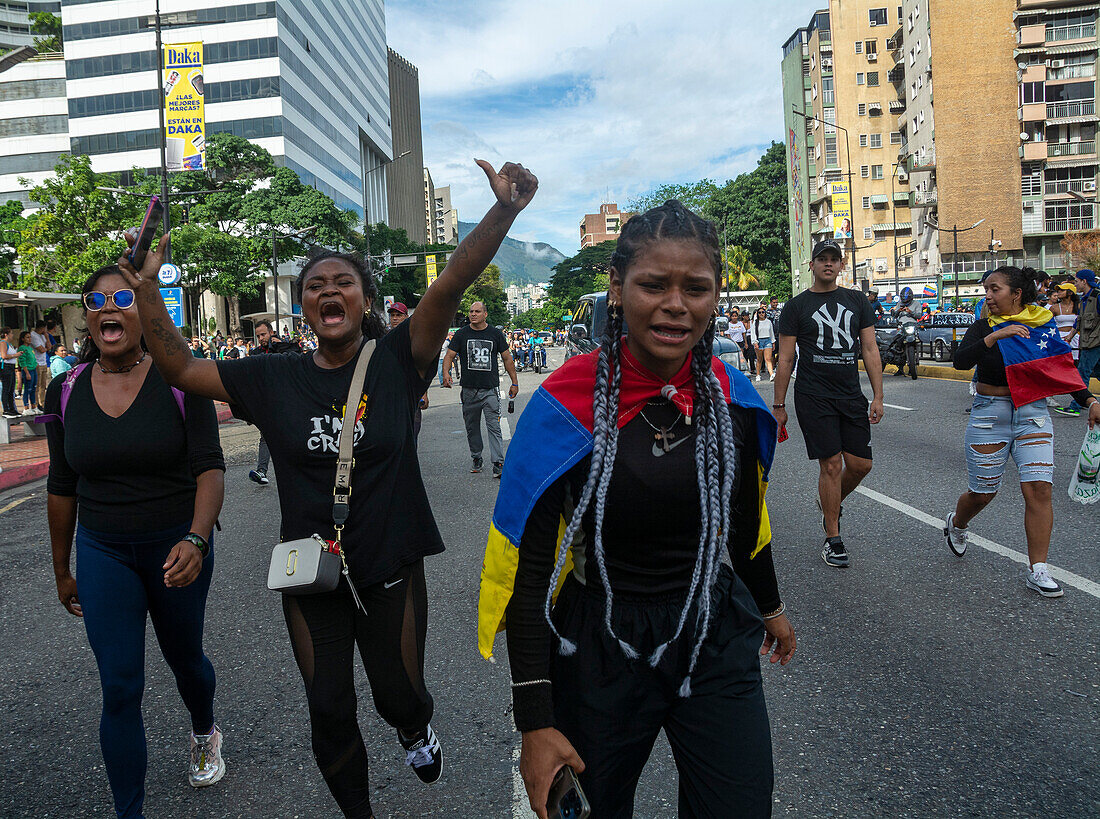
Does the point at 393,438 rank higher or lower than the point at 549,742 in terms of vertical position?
higher

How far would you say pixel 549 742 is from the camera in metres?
1.83

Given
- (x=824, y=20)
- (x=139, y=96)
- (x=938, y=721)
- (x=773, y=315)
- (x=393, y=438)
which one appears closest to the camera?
(x=393, y=438)

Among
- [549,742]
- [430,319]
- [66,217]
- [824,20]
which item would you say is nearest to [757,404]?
[549,742]

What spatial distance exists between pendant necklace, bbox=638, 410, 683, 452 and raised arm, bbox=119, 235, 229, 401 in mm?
1465

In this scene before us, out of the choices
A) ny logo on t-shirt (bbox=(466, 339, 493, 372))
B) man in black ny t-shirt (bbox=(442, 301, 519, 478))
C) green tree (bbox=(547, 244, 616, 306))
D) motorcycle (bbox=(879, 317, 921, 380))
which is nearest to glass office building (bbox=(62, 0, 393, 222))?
motorcycle (bbox=(879, 317, 921, 380))

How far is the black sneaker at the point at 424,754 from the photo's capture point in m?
2.89

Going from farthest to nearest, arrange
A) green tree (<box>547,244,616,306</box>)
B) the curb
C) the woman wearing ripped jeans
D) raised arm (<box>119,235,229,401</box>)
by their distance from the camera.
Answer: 1. green tree (<box>547,244,616,306</box>)
2. the curb
3. the woman wearing ripped jeans
4. raised arm (<box>119,235,229,401</box>)

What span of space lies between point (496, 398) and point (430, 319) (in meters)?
7.16

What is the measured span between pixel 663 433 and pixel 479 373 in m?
7.77

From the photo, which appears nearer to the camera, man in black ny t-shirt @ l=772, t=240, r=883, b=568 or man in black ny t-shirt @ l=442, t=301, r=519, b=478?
man in black ny t-shirt @ l=772, t=240, r=883, b=568

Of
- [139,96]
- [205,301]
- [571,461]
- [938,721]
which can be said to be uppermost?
Answer: [139,96]

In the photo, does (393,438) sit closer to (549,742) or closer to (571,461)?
(571,461)

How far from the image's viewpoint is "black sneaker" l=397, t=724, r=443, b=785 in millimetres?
2887

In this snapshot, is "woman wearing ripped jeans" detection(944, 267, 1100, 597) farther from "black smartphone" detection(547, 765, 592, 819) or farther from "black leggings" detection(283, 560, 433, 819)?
"black smartphone" detection(547, 765, 592, 819)
